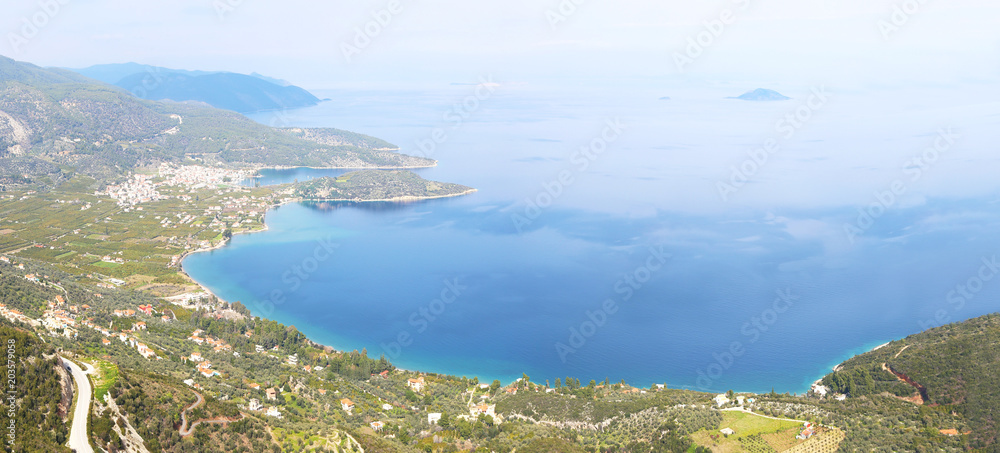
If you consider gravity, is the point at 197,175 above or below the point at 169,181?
above

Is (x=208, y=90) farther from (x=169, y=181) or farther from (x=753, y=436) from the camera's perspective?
(x=753, y=436)

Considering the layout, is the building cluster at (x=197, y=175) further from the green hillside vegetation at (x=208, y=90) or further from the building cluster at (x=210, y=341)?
the green hillside vegetation at (x=208, y=90)

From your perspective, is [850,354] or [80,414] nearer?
[80,414]

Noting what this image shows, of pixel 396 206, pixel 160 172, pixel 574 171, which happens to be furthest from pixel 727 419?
pixel 160 172

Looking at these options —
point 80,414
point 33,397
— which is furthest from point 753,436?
point 33,397

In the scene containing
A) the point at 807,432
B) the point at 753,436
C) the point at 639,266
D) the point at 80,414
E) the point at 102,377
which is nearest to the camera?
the point at 80,414

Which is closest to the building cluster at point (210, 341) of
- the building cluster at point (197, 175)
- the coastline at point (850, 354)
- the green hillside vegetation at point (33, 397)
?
the green hillside vegetation at point (33, 397)

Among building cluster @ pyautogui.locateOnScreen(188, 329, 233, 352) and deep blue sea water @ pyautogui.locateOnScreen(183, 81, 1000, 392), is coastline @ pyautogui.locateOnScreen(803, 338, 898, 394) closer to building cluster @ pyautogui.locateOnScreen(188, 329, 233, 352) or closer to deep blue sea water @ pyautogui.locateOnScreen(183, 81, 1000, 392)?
deep blue sea water @ pyautogui.locateOnScreen(183, 81, 1000, 392)

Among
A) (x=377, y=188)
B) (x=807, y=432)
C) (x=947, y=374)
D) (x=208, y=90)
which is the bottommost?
(x=807, y=432)
